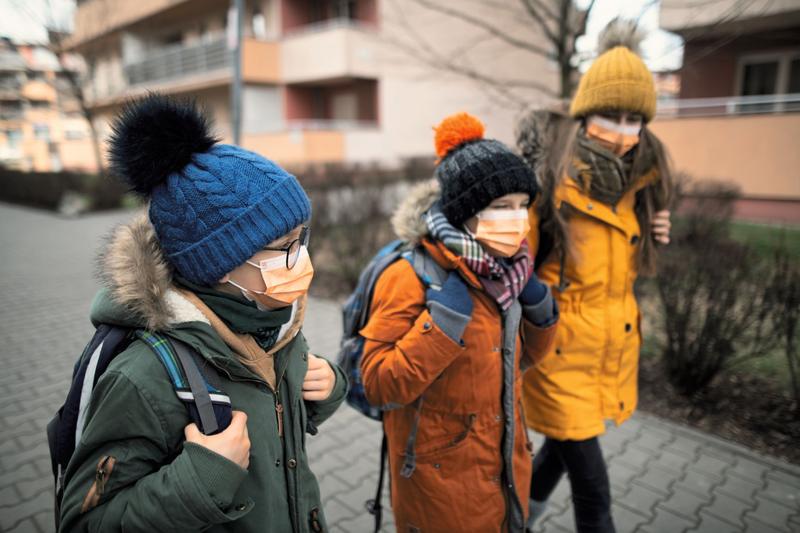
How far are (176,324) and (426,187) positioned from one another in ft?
3.85

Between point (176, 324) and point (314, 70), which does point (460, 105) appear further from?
point (176, 324)

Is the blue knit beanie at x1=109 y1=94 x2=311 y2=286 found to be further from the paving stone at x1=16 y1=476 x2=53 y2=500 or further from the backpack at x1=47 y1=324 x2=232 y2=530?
the paving stone at x1=16 y1=476 x2=53 y2=500

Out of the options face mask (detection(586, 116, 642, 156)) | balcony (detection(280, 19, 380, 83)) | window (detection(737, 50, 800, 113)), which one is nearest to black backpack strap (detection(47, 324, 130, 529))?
face mask (detection(586, 116, 642, 156))

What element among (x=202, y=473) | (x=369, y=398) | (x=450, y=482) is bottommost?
(x=450, y=482)

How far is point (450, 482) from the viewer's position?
1.89 meters

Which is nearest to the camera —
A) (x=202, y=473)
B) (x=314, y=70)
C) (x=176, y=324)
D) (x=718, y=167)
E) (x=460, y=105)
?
(x=202, y=473)

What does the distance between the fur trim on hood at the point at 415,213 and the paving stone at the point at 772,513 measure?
2580mm

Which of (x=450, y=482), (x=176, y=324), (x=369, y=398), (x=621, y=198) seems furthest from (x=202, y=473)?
(x=621, y=198)

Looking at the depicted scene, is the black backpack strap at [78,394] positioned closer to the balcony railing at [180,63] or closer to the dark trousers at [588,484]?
the dark trousers at [588,484]

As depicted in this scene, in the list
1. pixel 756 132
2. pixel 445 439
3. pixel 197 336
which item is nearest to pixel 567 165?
pixel 445 439

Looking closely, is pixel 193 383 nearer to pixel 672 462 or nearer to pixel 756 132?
pixel 672 462

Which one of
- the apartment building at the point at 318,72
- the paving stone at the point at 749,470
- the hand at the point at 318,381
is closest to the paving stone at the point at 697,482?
→ the paving stone at the point at 749,470

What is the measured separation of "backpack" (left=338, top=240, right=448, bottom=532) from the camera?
6.27ft

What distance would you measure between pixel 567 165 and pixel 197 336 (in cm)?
170
